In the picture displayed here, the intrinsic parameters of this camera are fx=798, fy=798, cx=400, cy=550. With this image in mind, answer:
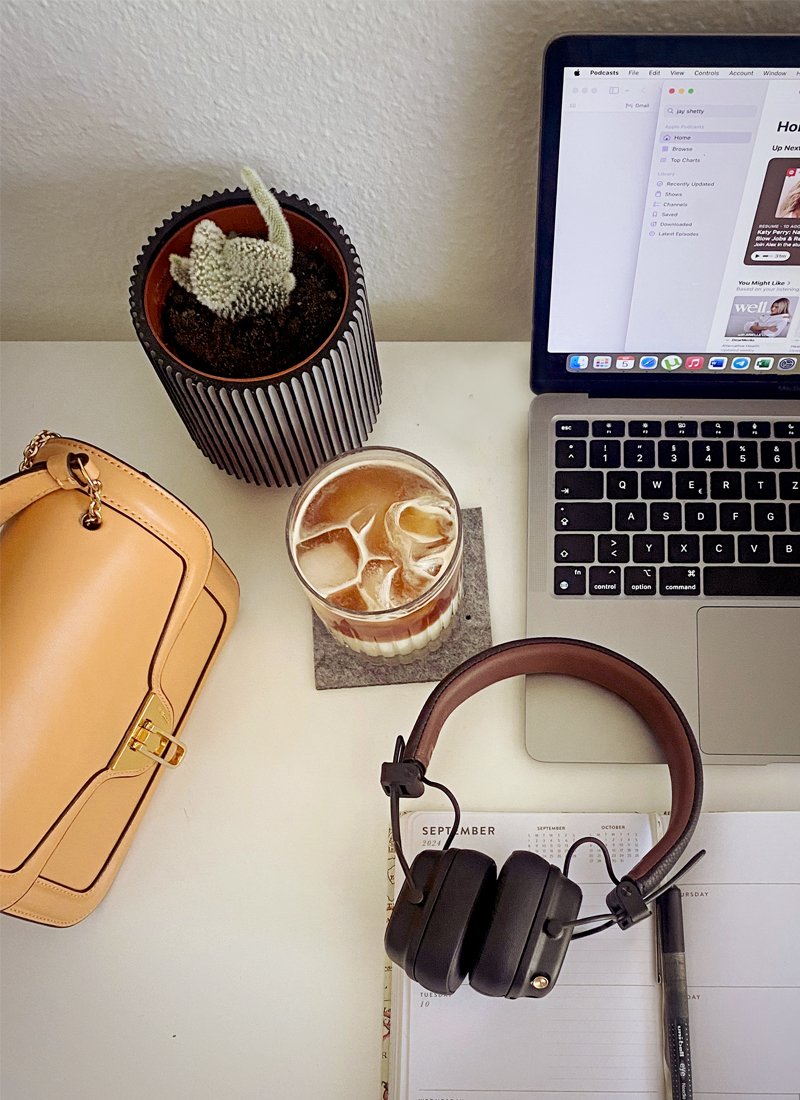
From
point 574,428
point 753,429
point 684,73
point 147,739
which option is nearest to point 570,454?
point 574,428

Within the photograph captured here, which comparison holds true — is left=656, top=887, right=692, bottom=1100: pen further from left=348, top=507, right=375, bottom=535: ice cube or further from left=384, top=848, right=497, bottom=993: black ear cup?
→ left=348, top=507, right=375, bottom=535: ice cube

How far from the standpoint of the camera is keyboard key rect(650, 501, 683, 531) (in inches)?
21.3

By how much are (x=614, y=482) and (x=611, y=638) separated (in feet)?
0.35

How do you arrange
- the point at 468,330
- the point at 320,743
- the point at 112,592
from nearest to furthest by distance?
the point at 112,592
the point at 320,743
the point at 468,330

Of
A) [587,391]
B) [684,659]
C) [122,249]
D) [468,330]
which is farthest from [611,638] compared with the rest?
[122,249]

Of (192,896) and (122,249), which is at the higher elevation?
(122,249)

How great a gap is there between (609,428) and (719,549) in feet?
0.36

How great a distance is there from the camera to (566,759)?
51cm

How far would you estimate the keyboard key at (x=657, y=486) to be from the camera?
0.54 metres

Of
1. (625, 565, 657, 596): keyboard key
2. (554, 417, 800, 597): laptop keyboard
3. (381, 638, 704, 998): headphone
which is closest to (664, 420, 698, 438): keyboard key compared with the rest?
(554, 417, 800, 597): laptop keyboard

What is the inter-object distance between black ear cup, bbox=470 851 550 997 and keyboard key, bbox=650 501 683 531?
0.78ft

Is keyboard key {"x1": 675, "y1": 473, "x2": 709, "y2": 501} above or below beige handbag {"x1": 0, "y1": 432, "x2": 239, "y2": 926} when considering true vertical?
above

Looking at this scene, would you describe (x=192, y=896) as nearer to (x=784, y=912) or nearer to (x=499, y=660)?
(x=499, y=660)

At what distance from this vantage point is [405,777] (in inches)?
16.8
